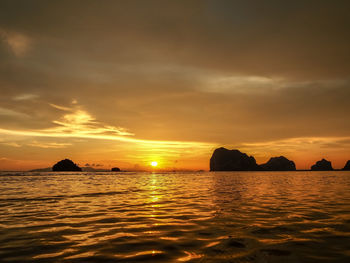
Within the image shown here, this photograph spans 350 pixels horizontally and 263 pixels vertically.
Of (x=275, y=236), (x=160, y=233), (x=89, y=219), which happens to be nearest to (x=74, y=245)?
(x=160, y=233)

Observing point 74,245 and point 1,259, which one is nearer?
point 1,259

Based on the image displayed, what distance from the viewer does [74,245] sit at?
7777 millimetres

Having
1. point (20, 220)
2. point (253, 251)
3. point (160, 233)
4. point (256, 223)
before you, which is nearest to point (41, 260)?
point (160, 233)

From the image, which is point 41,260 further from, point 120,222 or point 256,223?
point 256,223

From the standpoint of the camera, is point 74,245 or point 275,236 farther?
point 275,236

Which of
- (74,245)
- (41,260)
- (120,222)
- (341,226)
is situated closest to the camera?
(41,260)

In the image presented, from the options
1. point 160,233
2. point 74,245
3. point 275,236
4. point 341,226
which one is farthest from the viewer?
point 341,226

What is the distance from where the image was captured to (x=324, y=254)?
6.91 meters

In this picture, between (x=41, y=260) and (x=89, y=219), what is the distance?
19.0ft

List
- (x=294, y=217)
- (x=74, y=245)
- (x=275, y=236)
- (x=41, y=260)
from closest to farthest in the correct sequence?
(x=41, y=260), (x=74, y=245), (x=275, y=236), (x=294, y=217)

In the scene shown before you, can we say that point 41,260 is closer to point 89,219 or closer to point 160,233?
point 160,233

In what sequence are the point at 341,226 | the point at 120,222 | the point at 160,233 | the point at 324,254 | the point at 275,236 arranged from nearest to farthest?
the point at 324,254 → the point at 275,236 → the point at 160,233 → the point at 341,226 → the point at 120,222

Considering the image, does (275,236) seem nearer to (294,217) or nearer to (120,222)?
(294,217)

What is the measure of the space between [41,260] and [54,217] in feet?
22.6
